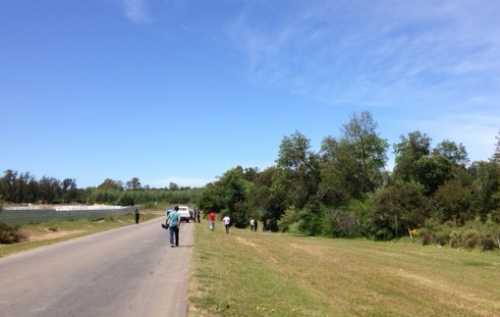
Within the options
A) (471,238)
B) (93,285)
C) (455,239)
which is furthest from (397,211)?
(93,285)

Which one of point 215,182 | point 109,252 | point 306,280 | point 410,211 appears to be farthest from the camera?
point 215,182

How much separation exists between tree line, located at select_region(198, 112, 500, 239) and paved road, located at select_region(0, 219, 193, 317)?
32.1 metres

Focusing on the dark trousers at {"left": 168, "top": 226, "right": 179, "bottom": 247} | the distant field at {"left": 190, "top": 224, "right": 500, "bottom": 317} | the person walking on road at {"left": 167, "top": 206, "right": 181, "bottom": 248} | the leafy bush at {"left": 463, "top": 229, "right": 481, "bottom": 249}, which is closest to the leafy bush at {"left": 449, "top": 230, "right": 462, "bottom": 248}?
the leafy bush at {"left": 463, "top": 229, "right": 481, "bottom": 249}

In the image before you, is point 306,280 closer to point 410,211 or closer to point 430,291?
point 430,291

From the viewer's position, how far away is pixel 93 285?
12.3m

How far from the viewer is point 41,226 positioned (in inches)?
1823

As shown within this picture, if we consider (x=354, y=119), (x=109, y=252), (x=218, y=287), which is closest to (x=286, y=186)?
(x=354, y=119)

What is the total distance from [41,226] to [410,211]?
34.2 meters

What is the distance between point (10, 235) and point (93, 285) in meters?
25.0

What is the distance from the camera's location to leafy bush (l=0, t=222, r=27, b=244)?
33344mm

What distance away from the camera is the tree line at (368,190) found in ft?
171

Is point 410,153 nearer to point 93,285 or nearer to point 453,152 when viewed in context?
point 453,152

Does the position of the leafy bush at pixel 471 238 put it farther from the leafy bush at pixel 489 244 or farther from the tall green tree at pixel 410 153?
the tall green tree at pixel 410 153

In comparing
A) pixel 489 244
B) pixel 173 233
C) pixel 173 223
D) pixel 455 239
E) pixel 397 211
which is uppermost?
pixel 397 211
